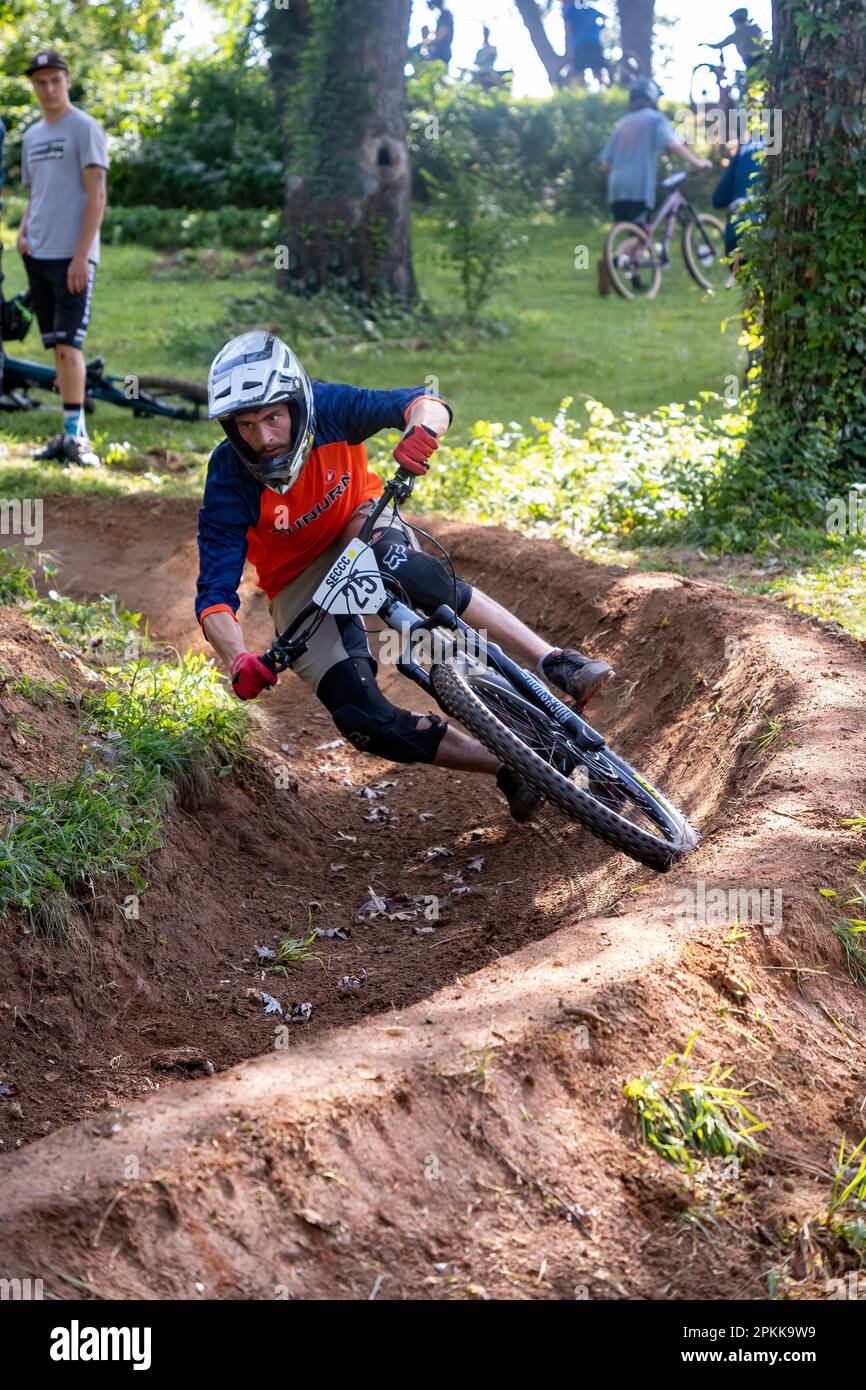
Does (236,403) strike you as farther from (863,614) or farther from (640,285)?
(640,285)

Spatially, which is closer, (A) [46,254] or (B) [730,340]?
(A) [46,254]

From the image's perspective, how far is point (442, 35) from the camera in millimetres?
25609

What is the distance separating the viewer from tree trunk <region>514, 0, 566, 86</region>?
100.0 feet

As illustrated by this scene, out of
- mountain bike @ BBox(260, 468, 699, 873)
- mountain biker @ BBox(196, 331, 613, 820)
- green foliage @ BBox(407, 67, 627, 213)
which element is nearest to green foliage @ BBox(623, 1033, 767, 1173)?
mountain bike @ BBox(260, 468, 699, 873)

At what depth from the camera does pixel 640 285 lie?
17781 mm

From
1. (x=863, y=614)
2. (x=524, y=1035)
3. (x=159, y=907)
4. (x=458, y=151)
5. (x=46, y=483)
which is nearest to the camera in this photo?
(x=524, y=1035)

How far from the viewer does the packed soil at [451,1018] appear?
114 inches

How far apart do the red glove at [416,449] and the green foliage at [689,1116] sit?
7.89 ft

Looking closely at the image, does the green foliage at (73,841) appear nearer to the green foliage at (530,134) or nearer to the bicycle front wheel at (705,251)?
the bicycle front wheel at (705,251)

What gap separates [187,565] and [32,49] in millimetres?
20901

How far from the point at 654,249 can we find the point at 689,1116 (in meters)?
15.7

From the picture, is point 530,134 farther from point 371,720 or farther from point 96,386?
point 371,720

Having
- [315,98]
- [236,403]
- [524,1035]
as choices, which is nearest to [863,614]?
[236,403]

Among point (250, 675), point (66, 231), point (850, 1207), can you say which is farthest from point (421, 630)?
point (66, 231)
